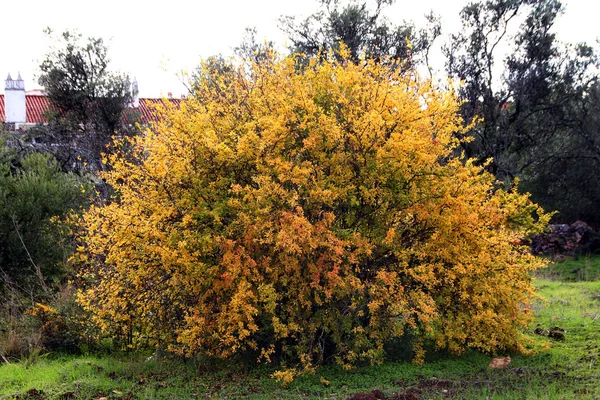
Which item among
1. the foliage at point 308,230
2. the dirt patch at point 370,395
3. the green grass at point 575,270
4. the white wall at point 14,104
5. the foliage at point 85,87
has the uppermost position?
the white wall at point 14,104

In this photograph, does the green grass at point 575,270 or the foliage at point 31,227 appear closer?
the foliage at point 31,227

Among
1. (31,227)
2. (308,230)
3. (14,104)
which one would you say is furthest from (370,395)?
(14,104)

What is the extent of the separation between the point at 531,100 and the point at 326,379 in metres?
18.8

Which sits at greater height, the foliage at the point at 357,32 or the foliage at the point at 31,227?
the foliage at the point at 357,32

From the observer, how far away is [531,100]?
22250 mm

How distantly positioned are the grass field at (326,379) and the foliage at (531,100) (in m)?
14.3

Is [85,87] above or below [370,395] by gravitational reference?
above

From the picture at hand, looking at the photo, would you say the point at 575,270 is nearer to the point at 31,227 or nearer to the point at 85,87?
the point at 31,227

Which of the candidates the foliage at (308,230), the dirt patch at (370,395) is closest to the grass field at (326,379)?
the dirt patch at (370,395)

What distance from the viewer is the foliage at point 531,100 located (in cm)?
2152

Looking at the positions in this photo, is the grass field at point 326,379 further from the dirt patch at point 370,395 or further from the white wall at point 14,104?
the white wall at point 14,104

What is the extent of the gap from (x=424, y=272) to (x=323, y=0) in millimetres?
19245

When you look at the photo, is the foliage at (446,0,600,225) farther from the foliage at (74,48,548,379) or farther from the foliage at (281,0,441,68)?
the foliage at (74,48,548,379)

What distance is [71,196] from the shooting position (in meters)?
11.0
